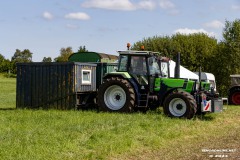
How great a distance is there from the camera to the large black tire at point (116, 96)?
14.6 meters

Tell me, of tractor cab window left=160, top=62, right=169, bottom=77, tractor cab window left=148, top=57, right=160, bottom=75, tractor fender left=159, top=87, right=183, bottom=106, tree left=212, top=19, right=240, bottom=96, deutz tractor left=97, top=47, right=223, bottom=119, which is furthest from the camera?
tree left=212, top=19, right=240, bottom=96

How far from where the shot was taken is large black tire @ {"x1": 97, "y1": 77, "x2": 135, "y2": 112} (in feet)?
47.9

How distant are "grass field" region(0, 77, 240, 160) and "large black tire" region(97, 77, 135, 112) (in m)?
1.77

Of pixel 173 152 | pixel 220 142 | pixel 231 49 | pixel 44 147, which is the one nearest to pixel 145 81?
pixel 220 142

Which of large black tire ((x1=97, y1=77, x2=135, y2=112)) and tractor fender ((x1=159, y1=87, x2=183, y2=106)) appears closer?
tractor fender ((x1=159, y1=87, x2=183, y2=106))

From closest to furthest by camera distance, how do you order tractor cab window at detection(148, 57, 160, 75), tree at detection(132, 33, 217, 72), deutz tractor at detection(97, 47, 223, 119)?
1. deutz tractor at detection(97, 47, 223, 119)
2. tractor cab window at detection(148, 57, 160, 75)
3. tree at detection(132, 33, 217, 72)

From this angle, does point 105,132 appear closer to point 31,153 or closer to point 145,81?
point 31,153

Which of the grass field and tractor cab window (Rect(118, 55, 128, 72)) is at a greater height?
tractor cab window (Rect(118, 55, 128, 72))

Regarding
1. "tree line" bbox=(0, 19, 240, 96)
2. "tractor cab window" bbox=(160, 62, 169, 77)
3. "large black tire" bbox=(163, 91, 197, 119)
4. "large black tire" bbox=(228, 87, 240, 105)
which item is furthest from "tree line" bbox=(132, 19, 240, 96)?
"large black tire" bbox=(163, 91, 197, 119)

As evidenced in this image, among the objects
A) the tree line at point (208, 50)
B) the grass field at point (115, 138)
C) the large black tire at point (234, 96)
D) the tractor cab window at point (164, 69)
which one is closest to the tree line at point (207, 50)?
the tree line at point (208, 50)

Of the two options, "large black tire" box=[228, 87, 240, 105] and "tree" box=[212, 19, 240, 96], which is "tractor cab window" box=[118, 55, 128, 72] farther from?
"tree" box=[212, 19, 240, 96]

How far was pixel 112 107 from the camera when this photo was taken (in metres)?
15.2

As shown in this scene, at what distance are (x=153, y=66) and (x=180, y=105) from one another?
1.88m

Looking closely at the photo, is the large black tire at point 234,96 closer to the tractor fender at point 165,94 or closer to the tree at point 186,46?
the tractor fender at point 165,94
